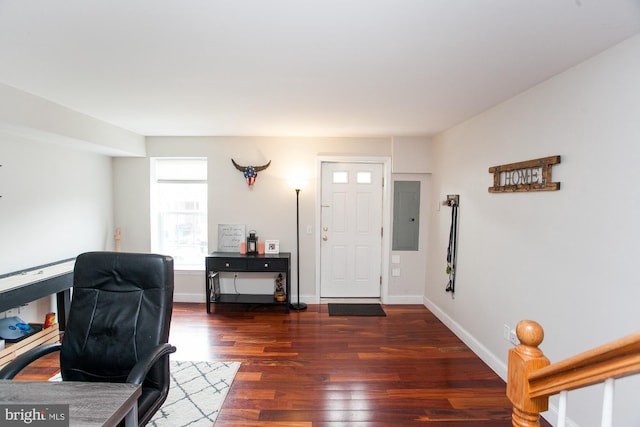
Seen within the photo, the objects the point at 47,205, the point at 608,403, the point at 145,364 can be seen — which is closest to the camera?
the point at 608,403

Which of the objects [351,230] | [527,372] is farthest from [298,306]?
[527,372]

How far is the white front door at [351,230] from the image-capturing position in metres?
4.18

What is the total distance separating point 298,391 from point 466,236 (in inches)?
88.9

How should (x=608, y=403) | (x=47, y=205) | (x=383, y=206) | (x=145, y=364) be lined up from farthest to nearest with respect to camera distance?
(x=383, y=206) < (x=47, y=205) < (x=145, y=364) < (x=608, y=403)

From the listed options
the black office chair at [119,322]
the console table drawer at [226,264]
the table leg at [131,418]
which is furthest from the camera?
the console table drawer at [226,264]

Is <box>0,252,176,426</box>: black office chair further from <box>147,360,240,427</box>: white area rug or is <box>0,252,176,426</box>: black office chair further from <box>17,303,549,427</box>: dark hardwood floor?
<box>17,303,549,427</box>: dark hardwood floor

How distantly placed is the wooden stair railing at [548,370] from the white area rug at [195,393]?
1.90 meters

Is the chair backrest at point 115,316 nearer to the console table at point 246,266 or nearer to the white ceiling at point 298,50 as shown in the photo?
the white ceiling at point 298,50

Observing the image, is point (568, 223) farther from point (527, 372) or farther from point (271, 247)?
point (271, 247)

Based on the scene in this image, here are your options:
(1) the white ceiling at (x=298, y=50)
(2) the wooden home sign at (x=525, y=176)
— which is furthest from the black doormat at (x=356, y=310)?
(1) the white ceiling at (x=298, y=50)

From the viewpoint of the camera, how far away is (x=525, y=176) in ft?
7.48

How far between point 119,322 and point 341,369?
1818mm

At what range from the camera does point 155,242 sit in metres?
4.21

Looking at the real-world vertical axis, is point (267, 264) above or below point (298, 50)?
below
